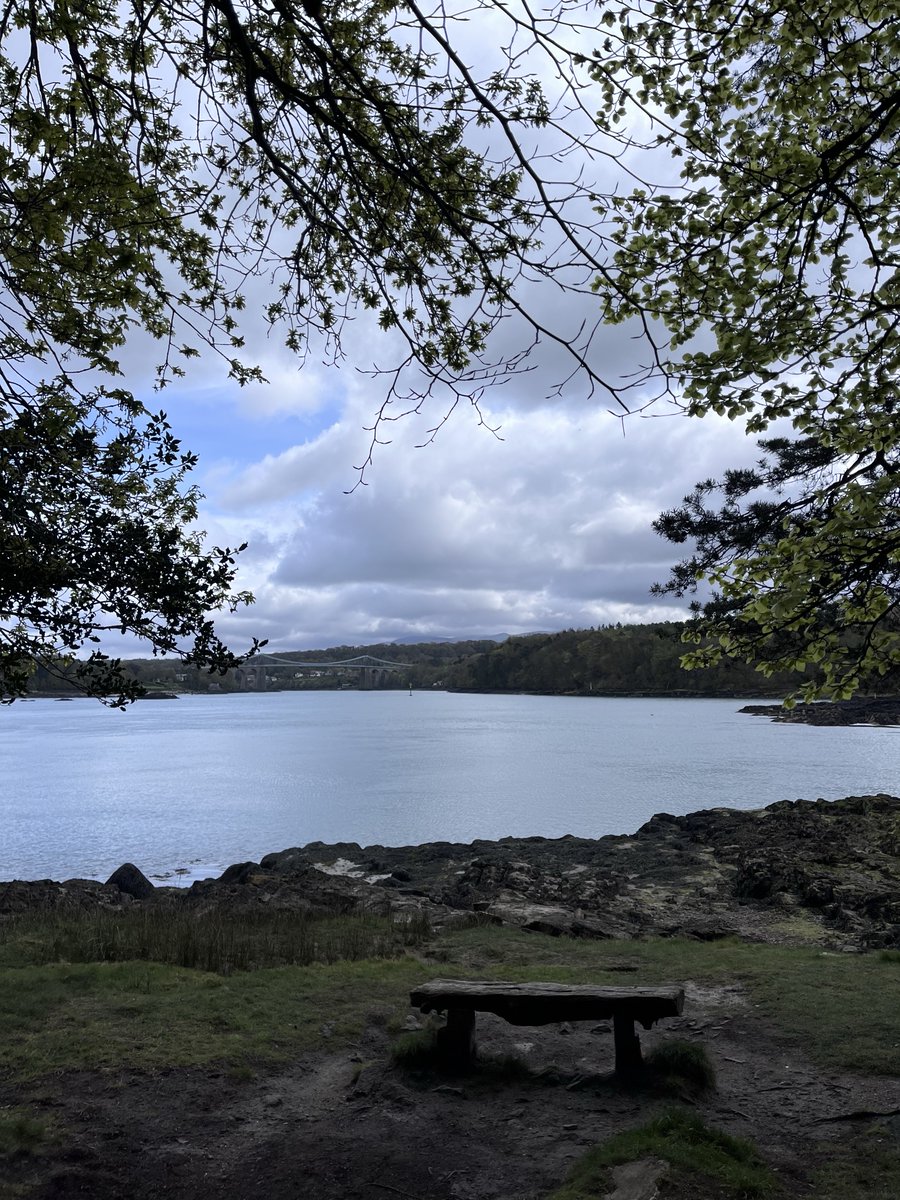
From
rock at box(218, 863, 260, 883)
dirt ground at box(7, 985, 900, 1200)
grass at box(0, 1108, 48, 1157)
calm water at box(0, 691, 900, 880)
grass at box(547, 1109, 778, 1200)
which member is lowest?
calm water at box(0, 691, 900, 880)

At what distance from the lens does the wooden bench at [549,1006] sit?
631 centimetres

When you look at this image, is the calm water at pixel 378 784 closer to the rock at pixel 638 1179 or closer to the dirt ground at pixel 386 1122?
the dirt ground at pixel 386 1122

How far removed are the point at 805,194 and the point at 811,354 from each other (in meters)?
1.19

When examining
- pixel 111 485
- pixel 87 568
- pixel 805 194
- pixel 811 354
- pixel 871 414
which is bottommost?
pixel 87 568

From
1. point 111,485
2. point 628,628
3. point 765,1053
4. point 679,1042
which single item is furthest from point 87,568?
point 628,628

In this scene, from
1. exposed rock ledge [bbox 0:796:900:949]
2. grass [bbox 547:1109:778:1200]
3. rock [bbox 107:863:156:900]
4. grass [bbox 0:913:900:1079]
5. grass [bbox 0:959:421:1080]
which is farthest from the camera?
rock [bbox 107:863:156:900]

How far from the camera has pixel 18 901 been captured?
15.9 m

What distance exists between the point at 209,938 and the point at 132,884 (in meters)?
8.36

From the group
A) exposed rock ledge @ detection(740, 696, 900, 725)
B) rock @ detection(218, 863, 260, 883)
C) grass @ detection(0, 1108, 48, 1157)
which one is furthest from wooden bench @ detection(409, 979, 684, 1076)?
exposed rock ledge @ detection(740, 696, 900, 725)

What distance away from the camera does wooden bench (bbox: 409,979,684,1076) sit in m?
6.31

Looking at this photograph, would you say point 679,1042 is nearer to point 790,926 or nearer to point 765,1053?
point 765,1053

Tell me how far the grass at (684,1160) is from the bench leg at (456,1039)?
1.82 m

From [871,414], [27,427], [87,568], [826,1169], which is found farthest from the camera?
[871,414]

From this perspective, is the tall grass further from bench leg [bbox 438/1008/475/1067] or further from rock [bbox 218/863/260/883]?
rock [bbox 218/863/260/883]
